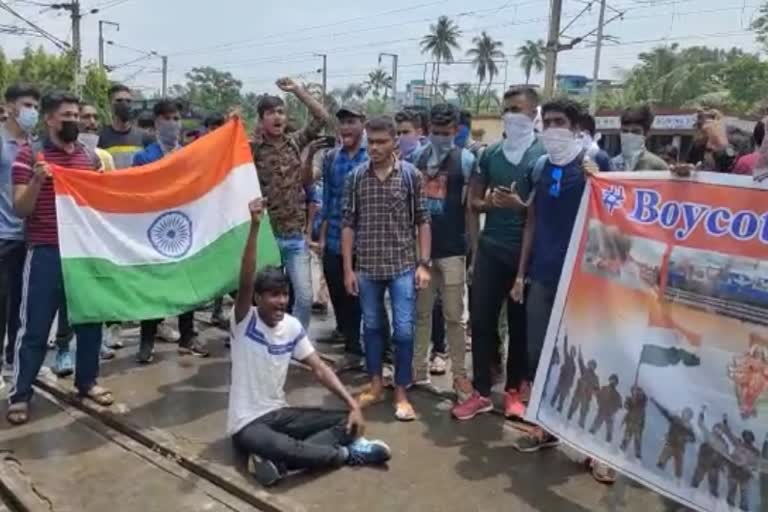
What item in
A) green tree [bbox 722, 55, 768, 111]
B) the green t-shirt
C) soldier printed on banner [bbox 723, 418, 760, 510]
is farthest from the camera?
green tree [bbox 722, 55, 768, 111]

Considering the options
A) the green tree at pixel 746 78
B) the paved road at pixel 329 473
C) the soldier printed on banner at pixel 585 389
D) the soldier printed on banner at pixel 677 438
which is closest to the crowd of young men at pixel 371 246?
the paved road at pixel 329 473

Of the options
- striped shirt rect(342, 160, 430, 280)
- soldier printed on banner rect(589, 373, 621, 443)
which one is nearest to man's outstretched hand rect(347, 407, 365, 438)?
striped shirt rect(342, 160, 430, 280)

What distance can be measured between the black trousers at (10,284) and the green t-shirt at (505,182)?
10.0 feet

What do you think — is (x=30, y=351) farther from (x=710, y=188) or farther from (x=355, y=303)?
(x=710, y=188)

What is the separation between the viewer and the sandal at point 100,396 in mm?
5090

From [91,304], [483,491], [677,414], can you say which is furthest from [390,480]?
[91,304]

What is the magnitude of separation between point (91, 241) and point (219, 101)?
70.5 metres

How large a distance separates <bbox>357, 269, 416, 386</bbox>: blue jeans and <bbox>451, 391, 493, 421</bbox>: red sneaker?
1.21 ft

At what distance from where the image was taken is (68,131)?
192 inches

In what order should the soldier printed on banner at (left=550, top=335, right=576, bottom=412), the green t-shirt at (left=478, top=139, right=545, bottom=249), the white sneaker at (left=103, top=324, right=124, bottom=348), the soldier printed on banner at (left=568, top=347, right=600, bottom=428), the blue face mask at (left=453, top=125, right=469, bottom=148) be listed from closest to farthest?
the soldier printed on banner at (left=568, top=347, right=600, bottom=428) → the soldier printed on banner at (left=550, top=335, right=576, bottom=412) → the green t-shirt at (left=478, top=139, right=545, bottom=249) → the blue face mask at (left=453, top=125, right=469, bottom=148) → the white sneaker at (left=103, top=324, right=124, bottom=348)

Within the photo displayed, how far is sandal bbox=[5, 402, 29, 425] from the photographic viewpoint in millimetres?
4824

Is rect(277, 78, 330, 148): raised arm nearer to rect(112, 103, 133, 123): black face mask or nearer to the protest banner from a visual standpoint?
rect(112, 103, 133, 123): black face mask

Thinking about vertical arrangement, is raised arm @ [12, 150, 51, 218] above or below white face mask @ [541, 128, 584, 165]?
below

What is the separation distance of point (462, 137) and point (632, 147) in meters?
1.40
